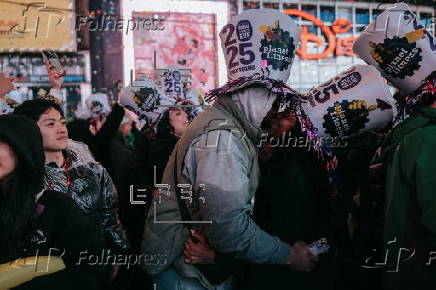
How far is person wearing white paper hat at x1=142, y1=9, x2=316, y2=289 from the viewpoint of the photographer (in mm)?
1725

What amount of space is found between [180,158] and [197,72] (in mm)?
9477

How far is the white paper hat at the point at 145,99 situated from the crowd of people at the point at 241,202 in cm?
175

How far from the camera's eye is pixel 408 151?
1.90 m

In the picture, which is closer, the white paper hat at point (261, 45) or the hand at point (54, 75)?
the white paper hat at point (261, 45)

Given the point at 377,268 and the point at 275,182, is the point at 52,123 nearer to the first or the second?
the point at 275,182

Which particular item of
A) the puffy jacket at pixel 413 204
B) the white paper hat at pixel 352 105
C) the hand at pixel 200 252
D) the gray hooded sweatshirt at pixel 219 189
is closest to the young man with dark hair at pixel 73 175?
the gray hooded sweatshirt at pixel 219 189

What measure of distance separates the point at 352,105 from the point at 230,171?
1013 mm

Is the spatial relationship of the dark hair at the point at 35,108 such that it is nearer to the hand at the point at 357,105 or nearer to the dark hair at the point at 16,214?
the dark hair at the point at 16,214

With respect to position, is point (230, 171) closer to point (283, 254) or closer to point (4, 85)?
point (283, 254)

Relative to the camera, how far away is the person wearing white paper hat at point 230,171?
1725 mm

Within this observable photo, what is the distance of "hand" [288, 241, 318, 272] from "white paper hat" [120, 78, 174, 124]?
249cm

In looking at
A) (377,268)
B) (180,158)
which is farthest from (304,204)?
(377,268)

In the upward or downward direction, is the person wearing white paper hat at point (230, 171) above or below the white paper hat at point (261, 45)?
below

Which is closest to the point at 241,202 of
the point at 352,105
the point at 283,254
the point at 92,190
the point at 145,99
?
the point at 283,254
